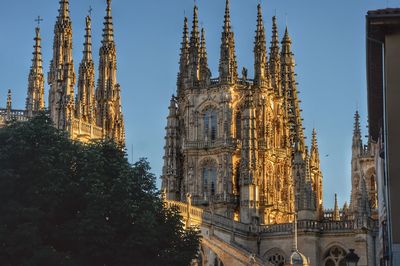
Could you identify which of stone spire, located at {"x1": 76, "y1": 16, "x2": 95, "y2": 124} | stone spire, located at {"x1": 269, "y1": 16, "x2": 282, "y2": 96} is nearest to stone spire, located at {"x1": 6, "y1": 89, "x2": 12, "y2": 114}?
stone spire, located at {"x1": 76, "y1": 16, "x2": 95, "y2": 124}

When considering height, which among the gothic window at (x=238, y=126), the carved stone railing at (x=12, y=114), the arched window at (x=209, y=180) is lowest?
the arched window at (x=209, y=180)

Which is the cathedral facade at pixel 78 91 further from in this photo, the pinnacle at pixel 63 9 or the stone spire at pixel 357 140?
the stone spire at pixel 357 140

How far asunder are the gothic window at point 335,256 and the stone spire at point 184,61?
23066 mm

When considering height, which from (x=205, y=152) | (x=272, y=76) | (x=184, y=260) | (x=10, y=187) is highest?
(x=272, y=76)

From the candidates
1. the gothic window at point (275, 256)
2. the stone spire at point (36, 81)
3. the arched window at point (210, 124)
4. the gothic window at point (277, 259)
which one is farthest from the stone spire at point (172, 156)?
the stone spire at point (36, 81)

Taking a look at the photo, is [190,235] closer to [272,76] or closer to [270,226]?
[270,226]

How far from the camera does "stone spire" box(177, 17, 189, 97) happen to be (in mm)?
91875

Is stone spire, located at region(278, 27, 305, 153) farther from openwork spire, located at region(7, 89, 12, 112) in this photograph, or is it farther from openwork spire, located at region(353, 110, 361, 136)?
openwork spire, located at region(7, 89, 12, 112)

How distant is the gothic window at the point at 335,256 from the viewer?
75.7 metres

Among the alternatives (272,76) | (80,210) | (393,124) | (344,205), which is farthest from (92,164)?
(344,205)

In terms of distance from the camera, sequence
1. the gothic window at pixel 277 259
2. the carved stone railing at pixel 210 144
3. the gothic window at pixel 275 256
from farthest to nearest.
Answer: the carved stone railing at pixel 210 144 → the gothic window at pixel 275 256 → the gothic window at pixel 277 259

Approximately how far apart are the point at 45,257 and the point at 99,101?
33.2 metres

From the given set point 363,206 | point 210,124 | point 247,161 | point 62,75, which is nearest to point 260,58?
point 210,124

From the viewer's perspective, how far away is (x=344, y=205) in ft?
348
